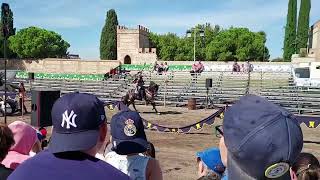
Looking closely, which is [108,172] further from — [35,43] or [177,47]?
[177,47]

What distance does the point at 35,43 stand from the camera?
7119cm

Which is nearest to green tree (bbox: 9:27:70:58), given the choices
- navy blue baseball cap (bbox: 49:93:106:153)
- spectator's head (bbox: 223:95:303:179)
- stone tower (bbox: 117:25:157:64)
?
stone tower (bbox: 117:25:157:64)

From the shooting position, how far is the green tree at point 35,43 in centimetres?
7038

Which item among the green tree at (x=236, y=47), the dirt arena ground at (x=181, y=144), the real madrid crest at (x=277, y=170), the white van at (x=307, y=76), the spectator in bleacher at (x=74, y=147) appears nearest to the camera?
the real madrid crest at (x=277, y=170)

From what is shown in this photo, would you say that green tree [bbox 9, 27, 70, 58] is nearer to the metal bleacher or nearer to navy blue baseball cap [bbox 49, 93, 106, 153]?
the metal bleacher

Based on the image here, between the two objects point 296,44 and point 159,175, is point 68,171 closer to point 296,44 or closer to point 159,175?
point 159,175

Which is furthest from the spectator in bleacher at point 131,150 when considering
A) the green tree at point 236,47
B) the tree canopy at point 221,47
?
the green tree at point 236,47

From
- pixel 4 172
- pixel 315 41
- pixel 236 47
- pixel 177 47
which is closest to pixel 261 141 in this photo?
pixel 4 172

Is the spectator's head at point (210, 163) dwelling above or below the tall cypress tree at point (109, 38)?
below

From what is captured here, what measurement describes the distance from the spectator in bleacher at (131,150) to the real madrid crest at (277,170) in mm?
1747

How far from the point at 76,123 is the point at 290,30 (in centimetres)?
6318

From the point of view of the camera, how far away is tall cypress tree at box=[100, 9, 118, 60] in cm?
7256

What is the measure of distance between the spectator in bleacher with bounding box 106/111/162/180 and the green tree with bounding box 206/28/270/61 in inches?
2505

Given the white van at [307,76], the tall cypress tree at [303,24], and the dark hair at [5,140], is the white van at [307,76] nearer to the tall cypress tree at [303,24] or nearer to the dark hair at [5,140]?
the dark hair at [5,140]
